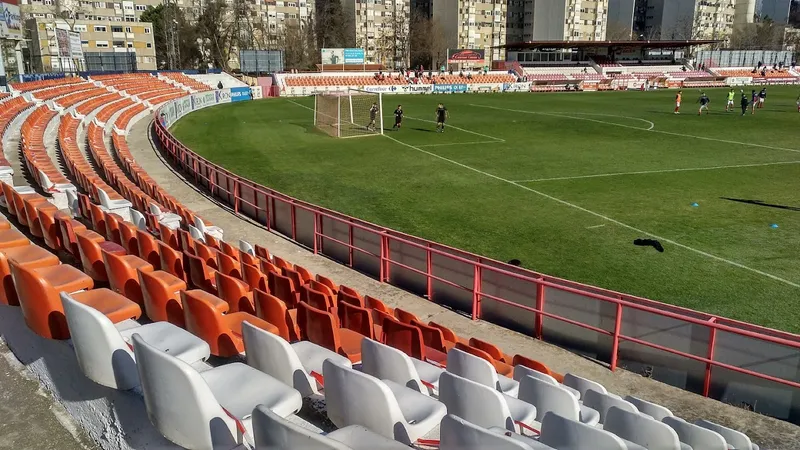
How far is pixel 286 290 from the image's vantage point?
7945 millimetres

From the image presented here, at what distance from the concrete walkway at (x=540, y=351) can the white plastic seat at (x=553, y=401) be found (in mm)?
2695

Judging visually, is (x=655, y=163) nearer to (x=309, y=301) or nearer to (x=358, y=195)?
(x=358, y=195)

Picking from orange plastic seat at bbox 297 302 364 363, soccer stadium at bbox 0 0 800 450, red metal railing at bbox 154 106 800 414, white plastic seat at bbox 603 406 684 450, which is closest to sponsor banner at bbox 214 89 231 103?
soccer stadium at bbox 0 0 800 450

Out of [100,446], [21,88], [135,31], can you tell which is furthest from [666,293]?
[135,31]

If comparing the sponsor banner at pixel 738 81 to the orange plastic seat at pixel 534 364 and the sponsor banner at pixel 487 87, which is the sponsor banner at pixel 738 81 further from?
the orange plastic seat at pixel 534 364

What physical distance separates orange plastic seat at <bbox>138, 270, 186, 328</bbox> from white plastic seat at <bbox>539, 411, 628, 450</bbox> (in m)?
3.61

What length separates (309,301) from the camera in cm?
763

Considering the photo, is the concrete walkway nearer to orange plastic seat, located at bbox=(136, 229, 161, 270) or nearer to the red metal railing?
the red metal railing

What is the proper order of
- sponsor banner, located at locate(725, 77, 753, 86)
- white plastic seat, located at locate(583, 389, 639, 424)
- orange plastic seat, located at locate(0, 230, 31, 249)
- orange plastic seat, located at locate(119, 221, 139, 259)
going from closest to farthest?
white plastic seat, located at locate(583, 389, 639, 424), orange plastic seat, located at locate(0, 230, 31, 249), orange plastic seat, located at locate(119, 221, 139, 259), sponsor banner, located at locate(725, 77, 753, 86)

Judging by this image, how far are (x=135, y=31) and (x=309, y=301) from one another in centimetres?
11040

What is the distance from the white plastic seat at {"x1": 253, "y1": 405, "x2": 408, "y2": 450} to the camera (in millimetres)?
2656

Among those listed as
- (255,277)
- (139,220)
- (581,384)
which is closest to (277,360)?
(581,384)

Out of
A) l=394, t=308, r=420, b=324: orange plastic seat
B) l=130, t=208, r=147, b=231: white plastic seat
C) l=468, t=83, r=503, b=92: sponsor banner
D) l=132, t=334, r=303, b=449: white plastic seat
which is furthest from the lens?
l=468, t=83, r=503, b=92: sponsor banner

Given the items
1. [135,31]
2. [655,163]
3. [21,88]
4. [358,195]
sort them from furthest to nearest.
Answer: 1. [135,31]
2. [21,88]
3. [655,163]
4. [358,195]
